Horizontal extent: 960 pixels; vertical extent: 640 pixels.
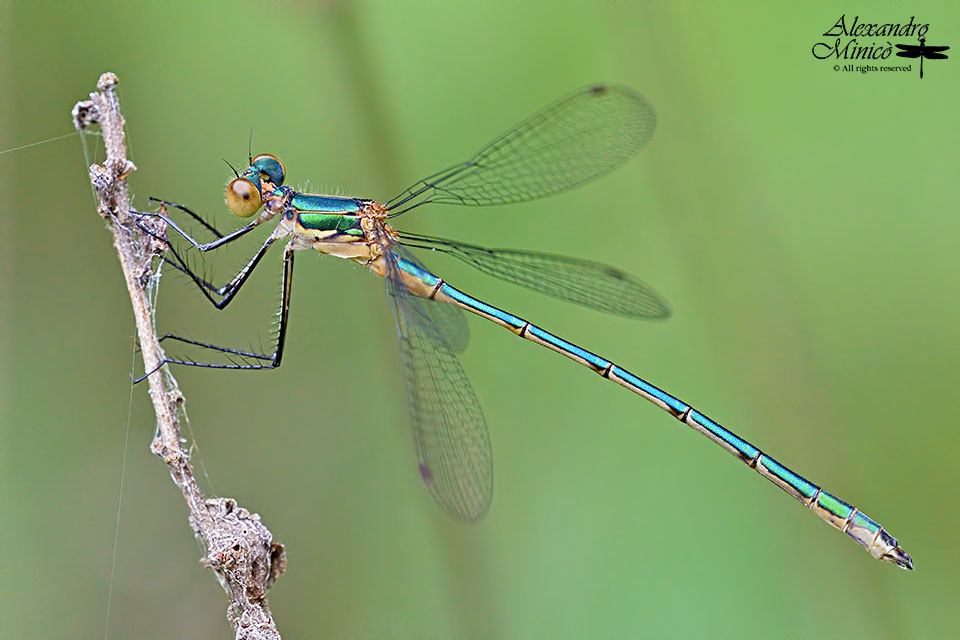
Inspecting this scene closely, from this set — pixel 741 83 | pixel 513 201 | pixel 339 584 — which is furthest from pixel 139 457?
pixel 741 83

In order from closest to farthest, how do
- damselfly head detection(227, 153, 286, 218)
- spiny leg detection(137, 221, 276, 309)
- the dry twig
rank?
the dry twig, spiny leg detection(137, 221, 276, 309), damselfly head detection(227, 153, 286, 218)

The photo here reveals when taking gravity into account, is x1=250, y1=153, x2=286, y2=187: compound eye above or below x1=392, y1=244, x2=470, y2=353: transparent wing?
above

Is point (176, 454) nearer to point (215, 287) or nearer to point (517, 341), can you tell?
point (215, 287)

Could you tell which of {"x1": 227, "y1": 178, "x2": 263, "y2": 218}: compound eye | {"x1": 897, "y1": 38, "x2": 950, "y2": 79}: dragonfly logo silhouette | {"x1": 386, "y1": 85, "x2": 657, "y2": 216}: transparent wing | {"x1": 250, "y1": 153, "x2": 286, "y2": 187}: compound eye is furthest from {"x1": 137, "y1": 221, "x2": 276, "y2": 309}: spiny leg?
{"x1": 897, "y1": 38, "x2": 950, "y2": 79}: dragonfly logo silhouette

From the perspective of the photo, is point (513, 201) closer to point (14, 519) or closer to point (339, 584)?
point (339, 584)

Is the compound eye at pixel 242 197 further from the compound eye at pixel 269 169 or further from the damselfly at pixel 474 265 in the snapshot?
the compound eye at pixel 269 169

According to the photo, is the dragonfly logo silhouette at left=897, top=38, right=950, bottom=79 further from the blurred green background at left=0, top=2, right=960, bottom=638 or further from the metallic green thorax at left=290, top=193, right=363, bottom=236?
the metallic green thorax at left=290, top=193, right=363, bottom=236

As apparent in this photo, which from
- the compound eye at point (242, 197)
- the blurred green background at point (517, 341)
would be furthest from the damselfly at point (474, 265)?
the blurred green background at point (517, 341)
